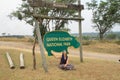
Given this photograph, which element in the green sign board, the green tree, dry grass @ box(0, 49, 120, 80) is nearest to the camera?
dry grass @ box(0, 49, 120, 80)

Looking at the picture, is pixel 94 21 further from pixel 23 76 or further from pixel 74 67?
pixel 23 76

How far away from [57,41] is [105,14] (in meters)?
24.8

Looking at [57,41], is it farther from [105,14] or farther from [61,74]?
[105,14]

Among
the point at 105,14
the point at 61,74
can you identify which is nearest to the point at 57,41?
the point at 61,74

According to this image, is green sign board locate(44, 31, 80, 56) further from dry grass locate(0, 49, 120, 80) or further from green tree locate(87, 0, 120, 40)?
green tree locate(87, 0, 120, 40)

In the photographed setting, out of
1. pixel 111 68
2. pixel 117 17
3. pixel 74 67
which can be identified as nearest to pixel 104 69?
pixel 111 68

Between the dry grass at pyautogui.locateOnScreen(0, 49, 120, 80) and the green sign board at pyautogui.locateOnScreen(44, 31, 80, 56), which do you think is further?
the green sign board at pyautogui.locateOnScreen(44, 31, 80, 56)

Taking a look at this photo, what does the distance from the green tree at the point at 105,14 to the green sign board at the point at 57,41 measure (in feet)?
75.5

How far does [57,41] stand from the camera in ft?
41.0

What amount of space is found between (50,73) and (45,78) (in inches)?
41.0

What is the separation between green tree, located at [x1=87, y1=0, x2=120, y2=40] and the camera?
35.0 metres

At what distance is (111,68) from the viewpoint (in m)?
12.3

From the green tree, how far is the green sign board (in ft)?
75.5

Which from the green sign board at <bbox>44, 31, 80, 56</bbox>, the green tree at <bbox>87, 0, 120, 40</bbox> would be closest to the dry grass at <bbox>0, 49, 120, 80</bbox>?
the green sign board at <bbox>44, 31, 80, 56</bbox>
